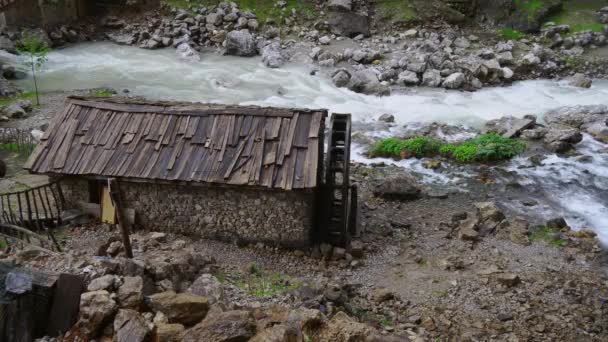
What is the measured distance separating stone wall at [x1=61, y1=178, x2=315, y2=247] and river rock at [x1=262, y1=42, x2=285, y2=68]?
18761mm

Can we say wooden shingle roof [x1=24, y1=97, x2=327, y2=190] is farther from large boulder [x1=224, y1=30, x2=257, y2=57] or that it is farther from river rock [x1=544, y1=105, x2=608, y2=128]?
large boulder [x1=224, y1=30, x2=257, y2=57]

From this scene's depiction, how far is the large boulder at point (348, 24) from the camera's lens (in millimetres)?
34312

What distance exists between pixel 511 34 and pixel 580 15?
14.9ft

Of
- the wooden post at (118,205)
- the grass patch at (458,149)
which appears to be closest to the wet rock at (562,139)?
the grass patch at (458,149)

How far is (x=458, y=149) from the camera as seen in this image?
69.8 ft

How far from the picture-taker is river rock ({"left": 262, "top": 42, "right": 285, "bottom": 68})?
31.2 metres

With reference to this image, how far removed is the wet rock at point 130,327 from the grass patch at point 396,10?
31.1 meters

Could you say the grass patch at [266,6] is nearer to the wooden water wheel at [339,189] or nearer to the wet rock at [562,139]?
the wet rock at [562,139]

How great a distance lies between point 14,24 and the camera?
33719 millimetres

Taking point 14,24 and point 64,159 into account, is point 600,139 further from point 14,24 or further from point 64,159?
point 14,24

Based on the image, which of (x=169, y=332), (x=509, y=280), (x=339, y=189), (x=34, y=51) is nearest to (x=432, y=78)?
(x=339, y=189)

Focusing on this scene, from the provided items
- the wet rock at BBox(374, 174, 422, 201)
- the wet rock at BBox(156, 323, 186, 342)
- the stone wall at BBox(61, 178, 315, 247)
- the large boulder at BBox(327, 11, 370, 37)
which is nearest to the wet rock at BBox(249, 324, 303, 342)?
the wet rock at BBox(156, 323, 186, 342)

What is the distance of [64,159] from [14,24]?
25.0 meters

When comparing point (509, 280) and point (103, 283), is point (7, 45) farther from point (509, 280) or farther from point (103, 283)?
point (509, 280)
